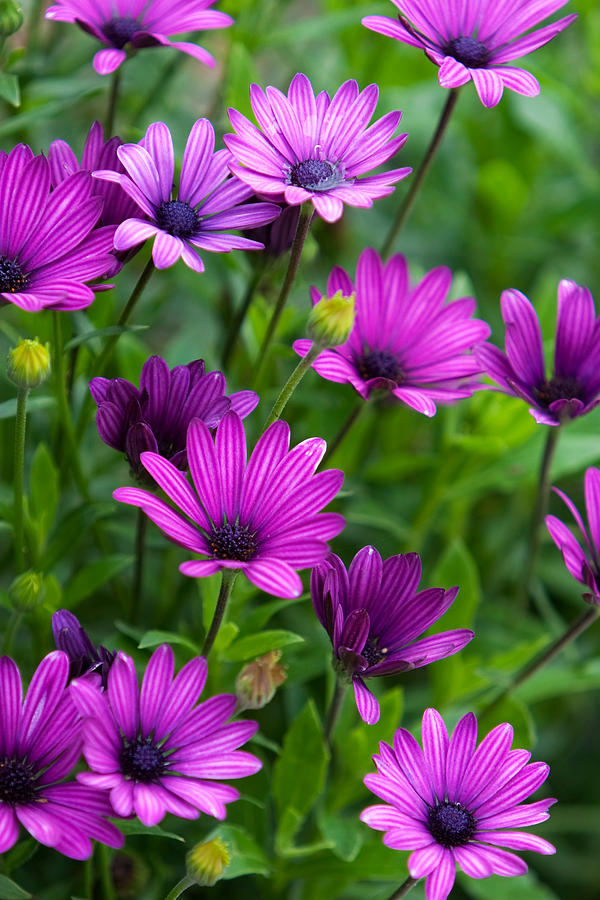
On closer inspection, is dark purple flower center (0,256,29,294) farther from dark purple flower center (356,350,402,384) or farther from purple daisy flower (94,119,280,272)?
dark purple flower center (356,350,402,384)

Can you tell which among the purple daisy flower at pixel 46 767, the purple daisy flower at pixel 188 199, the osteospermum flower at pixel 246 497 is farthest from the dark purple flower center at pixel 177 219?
the purple daisy flower at pixel 46 767

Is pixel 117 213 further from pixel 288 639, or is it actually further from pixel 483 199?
pixel 483 199

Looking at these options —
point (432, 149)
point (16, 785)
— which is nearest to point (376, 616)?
point (16, 785)

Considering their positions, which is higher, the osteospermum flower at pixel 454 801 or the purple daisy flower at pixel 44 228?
the purple daisy flower at pixel 44 228

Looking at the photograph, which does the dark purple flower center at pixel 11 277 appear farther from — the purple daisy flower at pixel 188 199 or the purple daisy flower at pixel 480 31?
the purple daisy flower at pixel 480 31

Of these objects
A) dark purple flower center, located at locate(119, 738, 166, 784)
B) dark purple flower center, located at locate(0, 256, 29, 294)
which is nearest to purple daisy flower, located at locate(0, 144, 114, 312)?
dark purple flower center, located at locate(0, 256, 29, 294)
